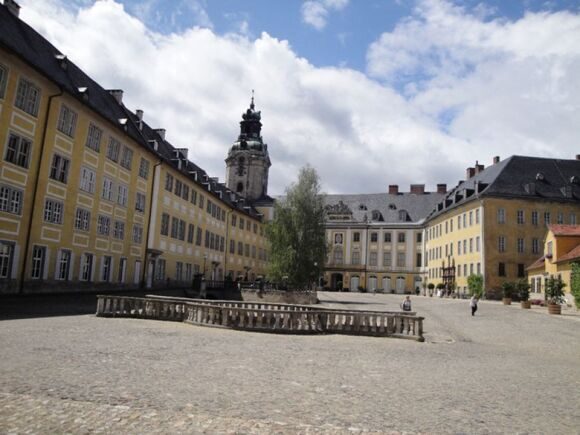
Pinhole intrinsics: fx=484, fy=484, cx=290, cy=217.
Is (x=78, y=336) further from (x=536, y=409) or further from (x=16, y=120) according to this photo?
(x=16, y=120)

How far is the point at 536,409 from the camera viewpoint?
671 centimetres

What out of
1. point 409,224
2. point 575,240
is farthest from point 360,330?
point 409,224

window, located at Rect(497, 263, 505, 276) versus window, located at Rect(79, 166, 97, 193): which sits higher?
window, located at Rect(79, 166, 97, 193)

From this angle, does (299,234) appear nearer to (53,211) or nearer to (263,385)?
(53,211)

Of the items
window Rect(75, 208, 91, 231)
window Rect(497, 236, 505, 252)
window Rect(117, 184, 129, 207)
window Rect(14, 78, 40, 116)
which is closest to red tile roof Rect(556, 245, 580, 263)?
window Rect(497, 236, 505, 252)

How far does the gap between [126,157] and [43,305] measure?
1529 cm

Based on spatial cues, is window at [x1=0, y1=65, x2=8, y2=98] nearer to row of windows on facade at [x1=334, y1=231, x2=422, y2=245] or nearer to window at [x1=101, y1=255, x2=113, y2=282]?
window at [x1=101, y1=255, x2=113, y2=282]

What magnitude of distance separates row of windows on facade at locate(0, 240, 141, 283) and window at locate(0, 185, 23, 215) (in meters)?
1.49

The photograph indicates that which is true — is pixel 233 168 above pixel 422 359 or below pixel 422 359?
above

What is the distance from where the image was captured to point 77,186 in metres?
26.6

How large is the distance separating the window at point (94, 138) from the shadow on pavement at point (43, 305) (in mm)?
8699

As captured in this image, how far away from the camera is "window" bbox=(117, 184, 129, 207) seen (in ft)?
103

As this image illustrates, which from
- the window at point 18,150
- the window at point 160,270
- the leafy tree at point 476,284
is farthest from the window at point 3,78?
the leafy tree at point 476,284

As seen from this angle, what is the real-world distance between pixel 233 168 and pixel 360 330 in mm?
63379
